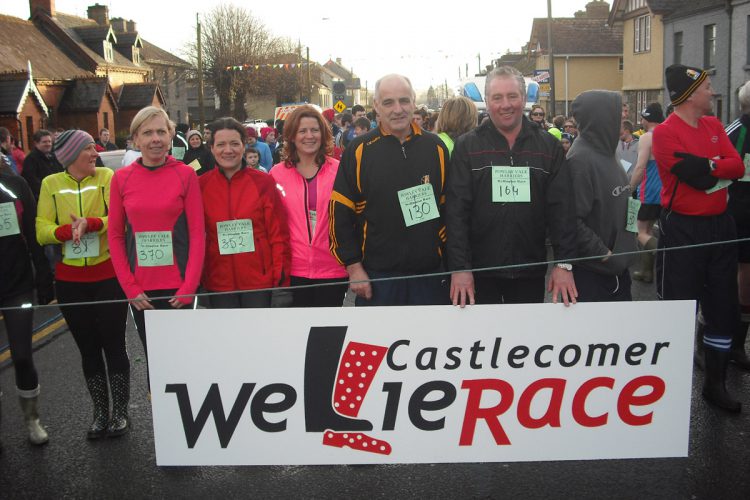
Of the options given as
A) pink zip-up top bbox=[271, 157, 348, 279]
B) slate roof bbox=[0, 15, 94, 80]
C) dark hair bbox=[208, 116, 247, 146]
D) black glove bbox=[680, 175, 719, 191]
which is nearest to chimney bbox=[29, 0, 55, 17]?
slate roof bbox=[0, 15, 94, 80]

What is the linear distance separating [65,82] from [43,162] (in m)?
41.5

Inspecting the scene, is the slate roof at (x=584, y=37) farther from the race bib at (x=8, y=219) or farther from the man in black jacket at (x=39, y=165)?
the race bib at (x=8, y=219)

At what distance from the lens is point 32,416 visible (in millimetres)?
4629

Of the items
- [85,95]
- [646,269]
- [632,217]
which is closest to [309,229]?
[632,217]

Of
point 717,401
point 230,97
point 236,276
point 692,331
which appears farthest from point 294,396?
point 230,97

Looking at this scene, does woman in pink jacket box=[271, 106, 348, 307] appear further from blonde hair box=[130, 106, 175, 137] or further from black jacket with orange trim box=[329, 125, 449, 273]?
blonde hair box=[130, 106, 175, 137]

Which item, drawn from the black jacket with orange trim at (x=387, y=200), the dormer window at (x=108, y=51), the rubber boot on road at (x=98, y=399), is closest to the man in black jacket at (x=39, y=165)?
the rubber boot on road at (x=98, y=399)

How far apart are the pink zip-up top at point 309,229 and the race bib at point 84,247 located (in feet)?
3.68

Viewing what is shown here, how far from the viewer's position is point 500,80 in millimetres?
4062

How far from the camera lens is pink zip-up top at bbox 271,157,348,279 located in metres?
4.48

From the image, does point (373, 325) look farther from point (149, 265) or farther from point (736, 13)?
point (736, 13)

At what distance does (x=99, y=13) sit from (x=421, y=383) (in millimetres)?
67710

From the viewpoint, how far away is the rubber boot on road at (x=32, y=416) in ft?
15.0

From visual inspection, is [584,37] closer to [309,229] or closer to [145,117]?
[309,229]
